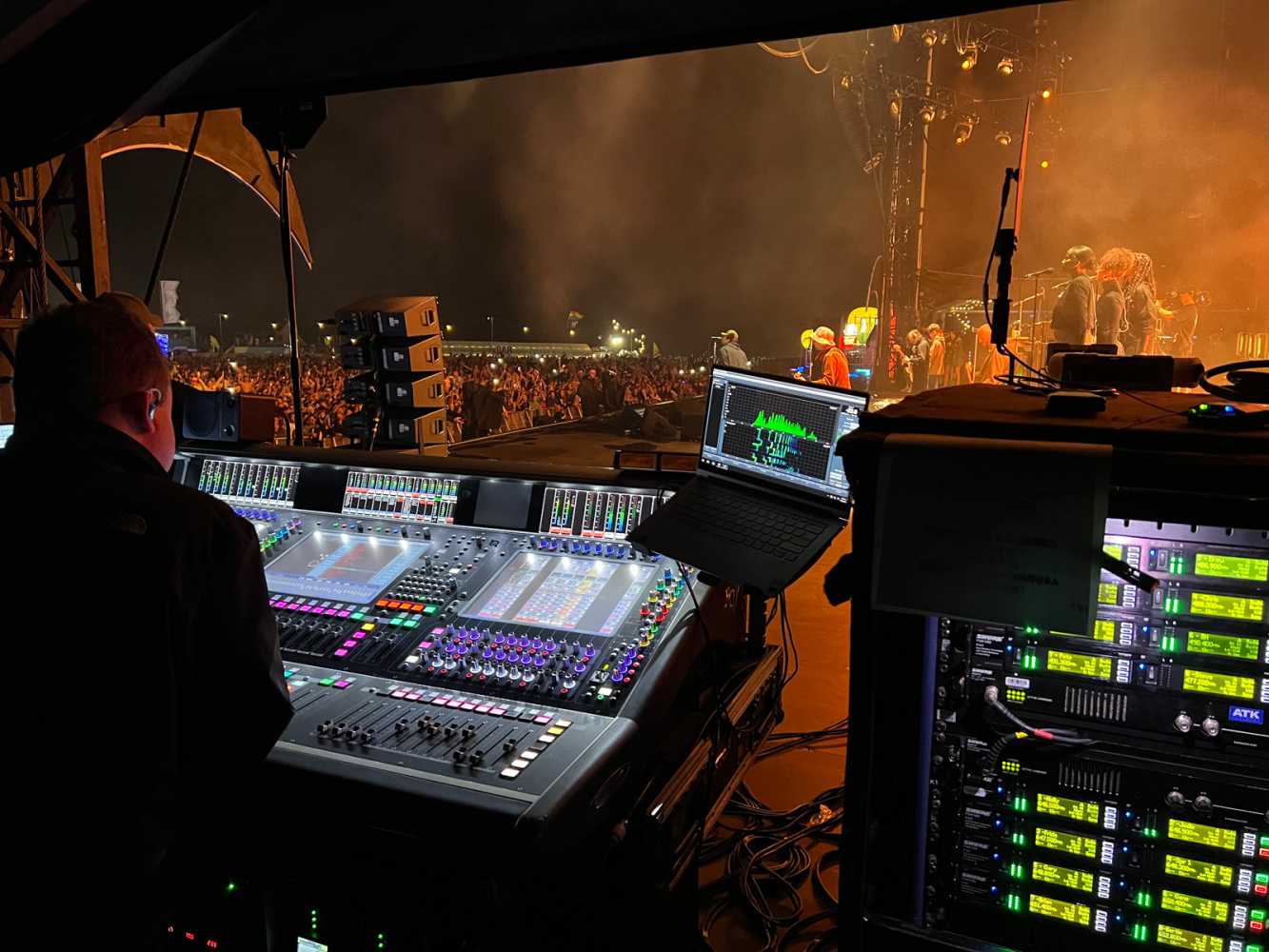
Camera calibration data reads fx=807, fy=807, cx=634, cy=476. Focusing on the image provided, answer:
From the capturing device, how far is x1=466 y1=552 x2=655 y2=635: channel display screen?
168 centimetres

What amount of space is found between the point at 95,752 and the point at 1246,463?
1406mm

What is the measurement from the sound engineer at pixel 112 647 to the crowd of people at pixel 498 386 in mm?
7616

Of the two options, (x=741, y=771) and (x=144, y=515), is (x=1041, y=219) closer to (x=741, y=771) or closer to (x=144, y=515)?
(x=741, y=771)

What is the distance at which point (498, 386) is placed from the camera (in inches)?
425

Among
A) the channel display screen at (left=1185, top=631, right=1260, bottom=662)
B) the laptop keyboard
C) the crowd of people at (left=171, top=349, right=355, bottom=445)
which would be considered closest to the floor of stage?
the laptop keyboard

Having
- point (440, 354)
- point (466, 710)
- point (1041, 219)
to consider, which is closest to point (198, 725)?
point (466, 710)

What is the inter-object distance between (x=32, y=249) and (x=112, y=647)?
12.2ft

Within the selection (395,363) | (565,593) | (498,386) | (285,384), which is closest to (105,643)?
(565,593)

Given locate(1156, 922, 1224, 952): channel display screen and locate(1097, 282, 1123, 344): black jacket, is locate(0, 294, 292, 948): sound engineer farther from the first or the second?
locate(1097, 282, 1123, 344): black jacket

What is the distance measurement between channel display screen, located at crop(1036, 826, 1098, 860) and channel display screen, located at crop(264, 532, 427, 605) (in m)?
1.38

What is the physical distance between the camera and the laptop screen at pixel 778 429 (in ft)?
5.25

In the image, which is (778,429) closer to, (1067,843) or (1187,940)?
(1067,843)

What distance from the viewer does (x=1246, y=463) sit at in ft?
2.58

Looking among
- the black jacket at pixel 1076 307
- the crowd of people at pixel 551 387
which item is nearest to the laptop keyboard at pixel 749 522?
the black jacket at pixel 1076 307
